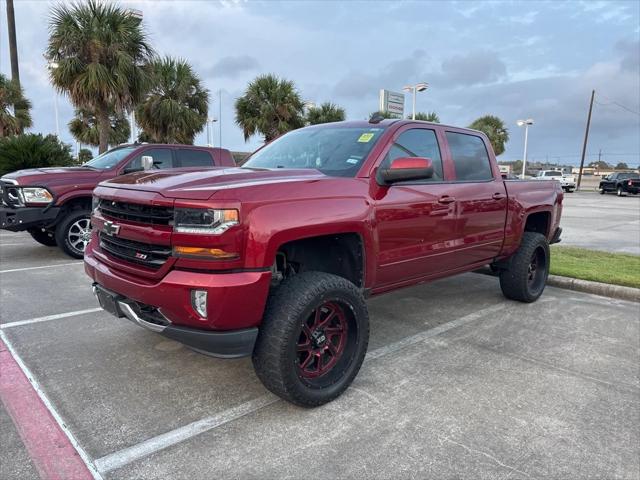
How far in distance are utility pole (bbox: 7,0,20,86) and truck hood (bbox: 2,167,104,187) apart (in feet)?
53.5

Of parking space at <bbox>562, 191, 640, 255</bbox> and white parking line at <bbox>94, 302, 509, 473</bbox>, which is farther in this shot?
parking space at <bbox>562, 191, 640, 255</bbox>

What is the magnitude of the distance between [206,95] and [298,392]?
20.9 metres

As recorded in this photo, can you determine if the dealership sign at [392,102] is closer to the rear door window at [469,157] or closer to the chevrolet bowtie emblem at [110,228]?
the rear door window at [469,157]

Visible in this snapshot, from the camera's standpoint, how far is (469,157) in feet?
15.2

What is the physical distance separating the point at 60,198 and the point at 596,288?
24.5 feet

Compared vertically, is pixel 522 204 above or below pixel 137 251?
above

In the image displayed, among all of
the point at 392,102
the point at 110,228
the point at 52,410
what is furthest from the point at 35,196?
the point at 392,102

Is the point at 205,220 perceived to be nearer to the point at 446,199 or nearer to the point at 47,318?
the point at 446,199

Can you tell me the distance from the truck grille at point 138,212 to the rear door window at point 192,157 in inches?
209

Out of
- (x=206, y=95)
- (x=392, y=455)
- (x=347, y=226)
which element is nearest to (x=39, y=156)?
(x=206, y=95)

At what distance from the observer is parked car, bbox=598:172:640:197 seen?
107 ft

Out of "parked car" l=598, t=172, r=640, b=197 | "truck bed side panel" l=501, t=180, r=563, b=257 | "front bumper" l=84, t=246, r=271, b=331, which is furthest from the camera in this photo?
"parked car" l=598, t=172, r=640, b=197

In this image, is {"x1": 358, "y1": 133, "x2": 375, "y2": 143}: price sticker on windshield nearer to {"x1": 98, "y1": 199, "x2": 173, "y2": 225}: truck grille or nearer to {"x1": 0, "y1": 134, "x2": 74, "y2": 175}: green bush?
{"x1": 98, "y1": 199, "x2": 173, "y2": 225}: truck grille

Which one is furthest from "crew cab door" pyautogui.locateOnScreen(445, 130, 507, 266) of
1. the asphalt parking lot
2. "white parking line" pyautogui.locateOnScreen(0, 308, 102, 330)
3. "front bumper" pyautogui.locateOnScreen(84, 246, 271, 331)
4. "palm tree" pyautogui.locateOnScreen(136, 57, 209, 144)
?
"palm tree" pyautogui.locateOnScreen(136, 57, 209, 144)
